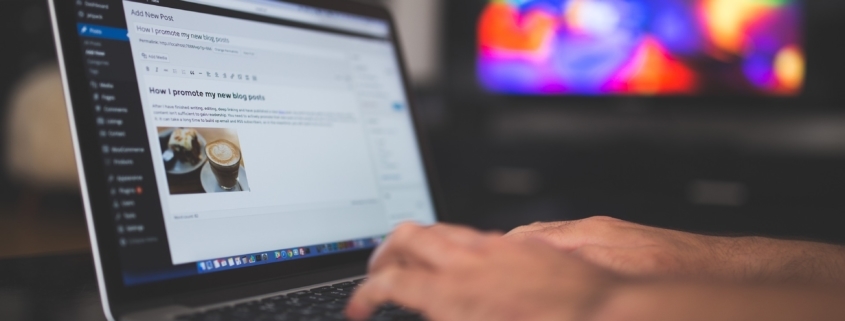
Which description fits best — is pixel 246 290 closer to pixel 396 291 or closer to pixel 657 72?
pixel 396 291

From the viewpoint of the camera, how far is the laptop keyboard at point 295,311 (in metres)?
0.50

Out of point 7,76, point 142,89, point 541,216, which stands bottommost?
point 541,216

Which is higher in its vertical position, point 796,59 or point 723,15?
point 723,15

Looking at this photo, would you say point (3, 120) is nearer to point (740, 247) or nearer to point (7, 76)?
point (7, 76)

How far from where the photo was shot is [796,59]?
252 centimetres

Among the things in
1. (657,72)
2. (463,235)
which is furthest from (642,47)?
(463,235)

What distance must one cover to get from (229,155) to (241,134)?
3cm

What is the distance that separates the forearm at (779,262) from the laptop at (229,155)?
1.04 ft

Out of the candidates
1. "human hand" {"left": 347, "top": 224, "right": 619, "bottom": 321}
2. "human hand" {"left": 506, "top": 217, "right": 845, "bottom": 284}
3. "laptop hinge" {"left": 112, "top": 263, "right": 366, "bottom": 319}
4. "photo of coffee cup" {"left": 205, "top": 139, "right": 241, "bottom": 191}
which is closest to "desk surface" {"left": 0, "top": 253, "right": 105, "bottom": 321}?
"laptop hinge" {"left": 112, "top": 263, "right": 366, "bottom": 319}

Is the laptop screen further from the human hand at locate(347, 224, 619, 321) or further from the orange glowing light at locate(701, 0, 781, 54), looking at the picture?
the orange glowing light at locate(701, 0, 781, 54)

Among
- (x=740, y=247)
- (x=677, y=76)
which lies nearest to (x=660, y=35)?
(x=677, y=76)

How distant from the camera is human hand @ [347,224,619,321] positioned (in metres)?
0.41

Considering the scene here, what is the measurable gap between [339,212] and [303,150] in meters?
0.08

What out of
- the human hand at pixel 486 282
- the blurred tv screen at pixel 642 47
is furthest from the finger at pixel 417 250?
the blurred tv screen at pixel 642 47
